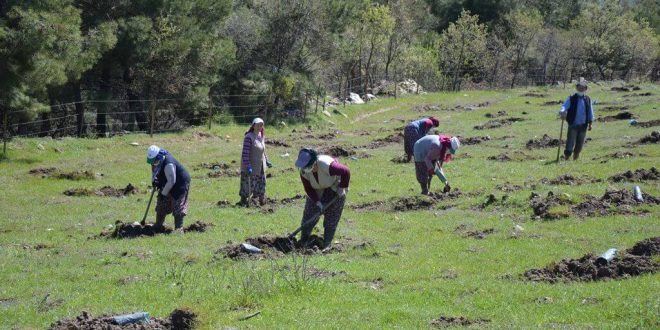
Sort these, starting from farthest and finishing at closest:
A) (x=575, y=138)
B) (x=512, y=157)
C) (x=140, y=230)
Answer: (x=512, y=157)
(x=575, y=138)
(x=140, y=230)

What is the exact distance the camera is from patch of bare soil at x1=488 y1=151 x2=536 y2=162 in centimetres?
3025

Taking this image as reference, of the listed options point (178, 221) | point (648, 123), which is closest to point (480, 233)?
point (178, 221)

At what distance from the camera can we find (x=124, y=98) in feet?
143

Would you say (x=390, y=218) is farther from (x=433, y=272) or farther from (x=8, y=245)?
(x=8, y=245)

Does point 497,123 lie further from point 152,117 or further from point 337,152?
point 152,117

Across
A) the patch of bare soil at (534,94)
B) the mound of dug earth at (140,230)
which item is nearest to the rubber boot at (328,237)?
the mound of dug earth at (140,230)

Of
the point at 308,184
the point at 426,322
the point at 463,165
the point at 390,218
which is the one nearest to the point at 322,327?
the point at 426,322

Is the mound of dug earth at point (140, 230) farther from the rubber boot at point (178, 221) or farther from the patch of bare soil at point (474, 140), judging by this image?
the patch of bare soil at point (474, 140)

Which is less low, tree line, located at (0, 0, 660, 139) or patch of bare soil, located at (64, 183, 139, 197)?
tree line, located at (0, 0, 660, 139)

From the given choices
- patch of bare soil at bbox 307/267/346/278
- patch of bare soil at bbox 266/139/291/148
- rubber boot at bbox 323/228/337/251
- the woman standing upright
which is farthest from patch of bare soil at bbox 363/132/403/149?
patch of bare soil at bbox 307/267/346/278

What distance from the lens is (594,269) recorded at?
13.3 m

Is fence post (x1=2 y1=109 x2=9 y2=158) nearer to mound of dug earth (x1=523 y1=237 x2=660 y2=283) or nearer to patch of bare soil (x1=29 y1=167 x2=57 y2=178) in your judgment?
patch of bare soil (x1=29 y1=167 x2=57 y2=178)

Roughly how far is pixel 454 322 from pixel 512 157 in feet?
66.1

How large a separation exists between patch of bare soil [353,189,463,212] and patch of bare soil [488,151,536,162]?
25.2ft
